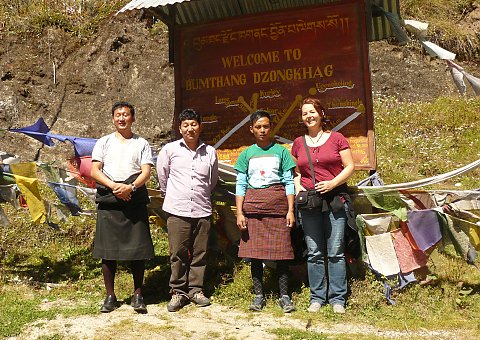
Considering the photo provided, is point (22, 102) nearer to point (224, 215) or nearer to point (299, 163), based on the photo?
point (224, 215)

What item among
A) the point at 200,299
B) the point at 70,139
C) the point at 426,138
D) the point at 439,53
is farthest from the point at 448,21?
the point at 200,299

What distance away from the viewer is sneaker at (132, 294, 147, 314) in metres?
4.61

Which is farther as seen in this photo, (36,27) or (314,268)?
(36,27)

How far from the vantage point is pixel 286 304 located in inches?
180

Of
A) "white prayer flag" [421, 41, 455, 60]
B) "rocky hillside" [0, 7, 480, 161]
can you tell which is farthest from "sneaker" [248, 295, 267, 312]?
"rocky hillside" [0, 7, 480, 161]

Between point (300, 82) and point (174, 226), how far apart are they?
2.08 meters

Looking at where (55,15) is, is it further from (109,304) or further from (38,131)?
(109,304)

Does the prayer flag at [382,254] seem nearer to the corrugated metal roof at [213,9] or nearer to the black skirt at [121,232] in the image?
the black skirt at [121,232]

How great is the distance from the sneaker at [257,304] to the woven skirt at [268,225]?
0.35 metres

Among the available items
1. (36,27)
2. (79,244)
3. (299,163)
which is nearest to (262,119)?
(299,163)

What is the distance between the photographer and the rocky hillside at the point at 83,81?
10250mm

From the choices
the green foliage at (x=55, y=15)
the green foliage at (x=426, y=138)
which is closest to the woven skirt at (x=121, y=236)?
the green foliage at (x=426, y=138)

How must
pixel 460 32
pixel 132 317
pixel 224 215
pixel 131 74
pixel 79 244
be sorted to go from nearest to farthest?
pixel 132 317
pixel 224 215
pixel 79 244
pixel 131 74
pixel 460 32

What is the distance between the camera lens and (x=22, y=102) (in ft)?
33.8
